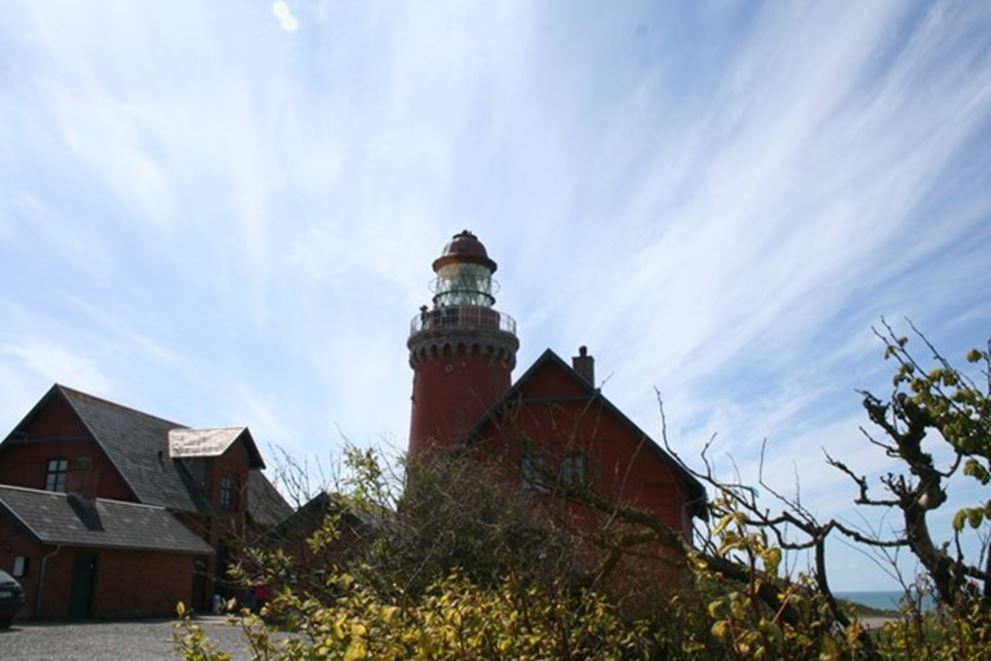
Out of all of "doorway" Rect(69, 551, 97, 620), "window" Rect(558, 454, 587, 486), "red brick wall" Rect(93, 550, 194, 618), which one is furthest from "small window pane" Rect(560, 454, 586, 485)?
"red brick wall" Rect(93, 550, 194, 618)

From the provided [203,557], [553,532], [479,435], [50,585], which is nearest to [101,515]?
[50,585]

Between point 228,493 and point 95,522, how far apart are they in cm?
873

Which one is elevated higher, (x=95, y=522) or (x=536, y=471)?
(x=95, y=522)

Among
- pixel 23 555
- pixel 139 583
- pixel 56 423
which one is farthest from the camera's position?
pixel 56 423

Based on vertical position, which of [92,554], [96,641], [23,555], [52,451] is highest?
[52,451]

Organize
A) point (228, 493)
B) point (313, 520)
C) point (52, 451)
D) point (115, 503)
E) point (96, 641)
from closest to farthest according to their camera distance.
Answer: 1. point (313, 520)
2. point (96, 641)
3. point (115, 503)
4. point (52, 451)
5. point (228, 493)

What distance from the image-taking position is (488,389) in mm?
25641

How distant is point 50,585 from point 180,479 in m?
9.49

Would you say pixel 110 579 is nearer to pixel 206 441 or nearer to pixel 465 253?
pixel 206 441

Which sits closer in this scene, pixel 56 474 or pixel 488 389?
pixel 488 389

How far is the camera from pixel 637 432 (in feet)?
62.4

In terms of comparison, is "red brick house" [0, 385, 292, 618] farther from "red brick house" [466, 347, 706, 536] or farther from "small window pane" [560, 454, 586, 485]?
"small window pane" [560, 454, 586, 485]

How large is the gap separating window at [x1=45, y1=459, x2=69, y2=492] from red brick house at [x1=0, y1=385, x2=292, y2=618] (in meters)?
0.04

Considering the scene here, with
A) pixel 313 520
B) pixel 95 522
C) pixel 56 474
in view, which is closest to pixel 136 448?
pixel 56 474
